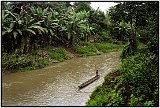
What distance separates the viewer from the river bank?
15894mm

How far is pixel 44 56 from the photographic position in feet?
61.3

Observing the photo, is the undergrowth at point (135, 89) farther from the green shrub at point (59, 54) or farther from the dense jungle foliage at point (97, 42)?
the green shrub at point (59, 54)

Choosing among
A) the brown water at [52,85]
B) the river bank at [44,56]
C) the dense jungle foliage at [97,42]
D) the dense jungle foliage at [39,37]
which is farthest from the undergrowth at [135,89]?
the dense jungle foliage at [39,37]

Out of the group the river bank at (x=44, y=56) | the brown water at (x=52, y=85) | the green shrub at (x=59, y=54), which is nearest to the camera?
the brown water at (x=52, y=85)

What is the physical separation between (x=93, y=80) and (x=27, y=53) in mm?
5681

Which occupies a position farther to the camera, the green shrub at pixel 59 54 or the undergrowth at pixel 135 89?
the green shrub at pixel 59 54

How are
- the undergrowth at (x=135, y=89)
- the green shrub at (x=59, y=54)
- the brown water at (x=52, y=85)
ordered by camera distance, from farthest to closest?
the green shrub at (x=59, y=54) < the brown water at (x=52, y=85) < the undergrowth at (x=135, y=89)

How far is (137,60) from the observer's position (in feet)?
38.7

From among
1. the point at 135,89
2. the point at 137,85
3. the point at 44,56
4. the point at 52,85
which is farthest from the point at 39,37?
the point at 135,89

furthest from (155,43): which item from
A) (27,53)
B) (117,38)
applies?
(117,38)

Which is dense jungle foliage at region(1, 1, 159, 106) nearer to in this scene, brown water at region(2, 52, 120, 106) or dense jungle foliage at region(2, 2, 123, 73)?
dense jungle foliage at region(2, 2, 123, 73)

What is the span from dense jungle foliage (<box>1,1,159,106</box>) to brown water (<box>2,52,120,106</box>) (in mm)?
771

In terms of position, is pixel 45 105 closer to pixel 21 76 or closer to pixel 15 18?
pixel 21 76

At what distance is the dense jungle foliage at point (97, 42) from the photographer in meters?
9.05
